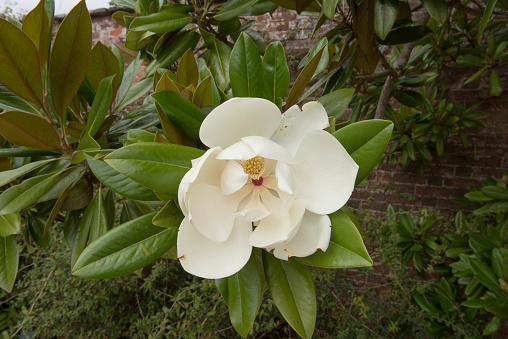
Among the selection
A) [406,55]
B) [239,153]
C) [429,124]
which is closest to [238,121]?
[239,153]

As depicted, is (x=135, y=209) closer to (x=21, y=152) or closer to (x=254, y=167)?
(x=21, y=152)

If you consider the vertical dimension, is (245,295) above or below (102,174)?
below

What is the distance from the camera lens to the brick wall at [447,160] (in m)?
2.33

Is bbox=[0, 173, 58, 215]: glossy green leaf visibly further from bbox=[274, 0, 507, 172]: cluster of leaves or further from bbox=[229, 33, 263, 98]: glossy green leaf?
bbox=[274, 0, 507, 172]: cluster of leaves

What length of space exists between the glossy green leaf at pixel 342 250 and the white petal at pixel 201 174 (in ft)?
0.58

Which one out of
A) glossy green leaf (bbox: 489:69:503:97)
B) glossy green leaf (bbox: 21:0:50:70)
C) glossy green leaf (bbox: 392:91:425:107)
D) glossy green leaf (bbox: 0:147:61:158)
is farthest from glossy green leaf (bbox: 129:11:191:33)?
glossy green leaf (bbox: 489:69:503:97)

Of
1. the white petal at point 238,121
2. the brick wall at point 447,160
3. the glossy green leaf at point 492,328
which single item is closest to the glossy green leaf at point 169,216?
the white petal at point 238,121

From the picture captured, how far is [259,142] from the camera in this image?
41 cm

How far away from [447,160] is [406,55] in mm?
1336

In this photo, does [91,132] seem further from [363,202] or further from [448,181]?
[448,181]

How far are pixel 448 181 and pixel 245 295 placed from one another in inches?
97.2

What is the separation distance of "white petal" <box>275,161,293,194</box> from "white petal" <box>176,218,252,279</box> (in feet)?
0.35

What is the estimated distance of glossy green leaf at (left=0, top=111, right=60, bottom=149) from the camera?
0.56m

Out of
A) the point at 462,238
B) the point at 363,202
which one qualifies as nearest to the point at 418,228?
the point at 462,238
